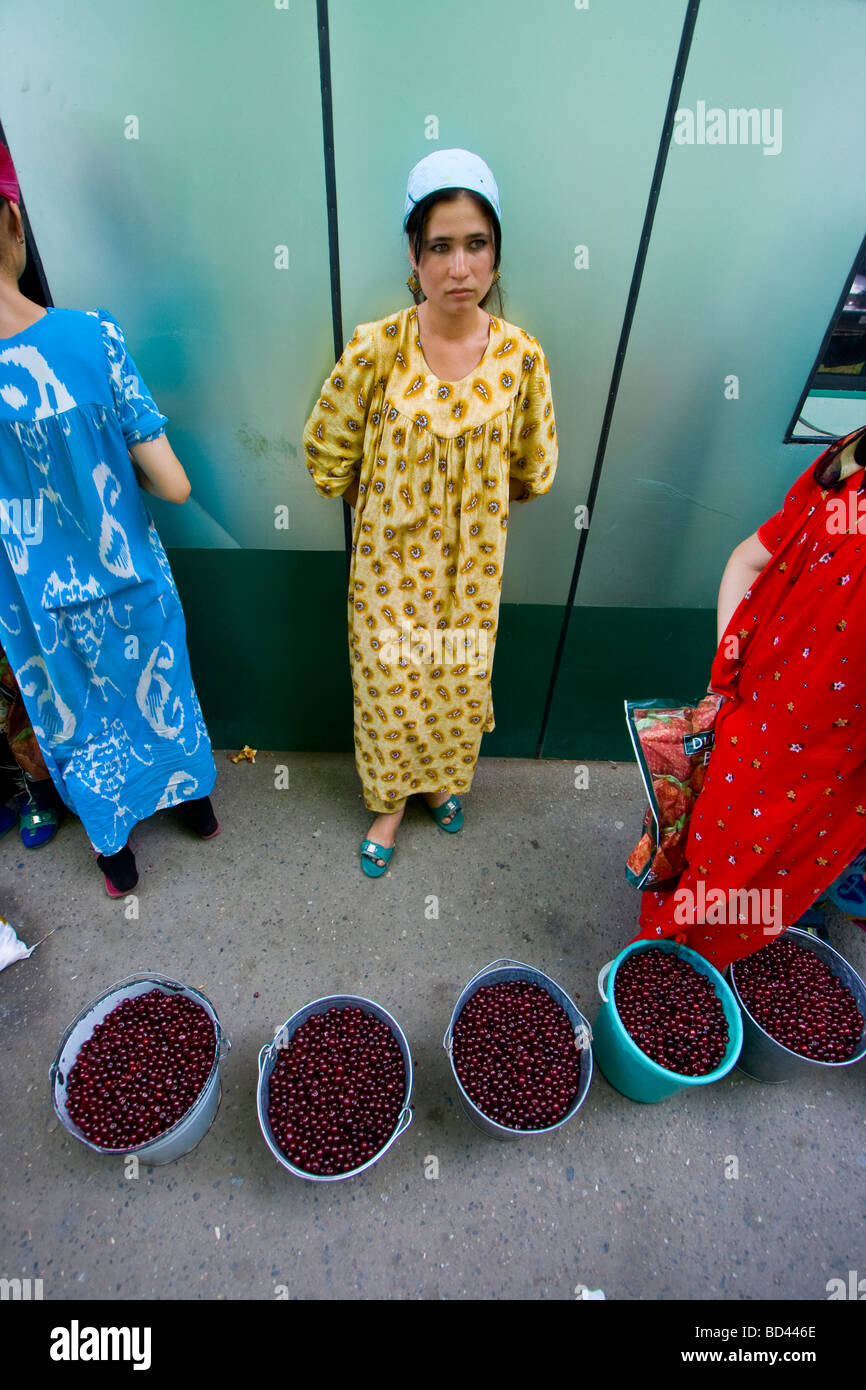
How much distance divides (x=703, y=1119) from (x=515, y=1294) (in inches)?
24.9

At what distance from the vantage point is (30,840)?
7.28ft

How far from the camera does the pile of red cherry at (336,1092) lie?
1.40 m

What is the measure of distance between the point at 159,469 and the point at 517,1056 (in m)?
1.65

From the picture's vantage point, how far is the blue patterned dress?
55.3 inches

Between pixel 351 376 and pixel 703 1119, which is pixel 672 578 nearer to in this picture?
pixel 351 376

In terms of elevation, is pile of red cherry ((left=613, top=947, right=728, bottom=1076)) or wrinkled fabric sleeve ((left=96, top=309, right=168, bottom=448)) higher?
wrinkled fabric sleeve ((left=96, top=309, right=168, bottom=448))

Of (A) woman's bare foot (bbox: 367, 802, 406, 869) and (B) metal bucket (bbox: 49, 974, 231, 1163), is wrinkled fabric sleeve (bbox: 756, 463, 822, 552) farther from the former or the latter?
(B) metal bucket (bbox: 49, 974, 231, 1163)

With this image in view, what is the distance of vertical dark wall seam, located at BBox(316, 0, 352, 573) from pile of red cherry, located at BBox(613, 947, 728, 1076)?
1.87 metres

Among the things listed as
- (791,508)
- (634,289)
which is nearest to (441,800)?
(791,508)

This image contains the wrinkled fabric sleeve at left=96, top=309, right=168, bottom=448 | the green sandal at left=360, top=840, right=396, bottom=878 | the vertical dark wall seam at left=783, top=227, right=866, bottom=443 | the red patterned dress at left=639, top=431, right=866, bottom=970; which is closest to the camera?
the red patterned dress at left=639, top=431, right=866, bottom=970

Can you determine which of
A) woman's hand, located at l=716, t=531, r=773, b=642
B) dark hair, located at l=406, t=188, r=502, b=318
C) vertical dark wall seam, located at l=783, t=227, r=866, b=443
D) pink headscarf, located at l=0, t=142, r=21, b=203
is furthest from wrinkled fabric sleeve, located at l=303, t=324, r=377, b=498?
vertical dark wall seam, located at l=783, t=227, r=866, b=443

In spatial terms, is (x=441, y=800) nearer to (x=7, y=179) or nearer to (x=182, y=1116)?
(x=182, y=1116)

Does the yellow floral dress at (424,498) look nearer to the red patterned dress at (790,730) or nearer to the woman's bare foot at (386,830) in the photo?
the woman's bare foot at (386,830)
